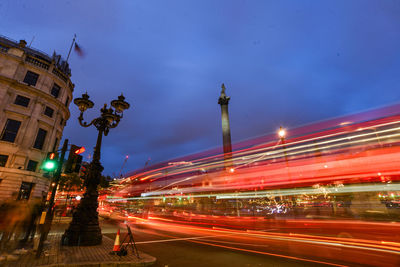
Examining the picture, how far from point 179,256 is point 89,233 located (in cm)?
425

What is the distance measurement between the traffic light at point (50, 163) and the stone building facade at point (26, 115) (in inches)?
841

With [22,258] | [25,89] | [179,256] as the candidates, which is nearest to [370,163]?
[179,256]

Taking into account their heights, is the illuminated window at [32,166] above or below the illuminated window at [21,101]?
below

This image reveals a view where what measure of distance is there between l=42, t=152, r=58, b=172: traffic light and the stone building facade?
21.4 metres

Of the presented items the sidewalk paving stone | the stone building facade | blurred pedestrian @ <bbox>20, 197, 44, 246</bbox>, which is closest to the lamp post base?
the sidewalk paving stone

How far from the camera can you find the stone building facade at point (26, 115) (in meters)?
23.0

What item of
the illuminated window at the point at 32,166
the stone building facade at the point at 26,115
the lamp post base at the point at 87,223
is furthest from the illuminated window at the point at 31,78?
the lamp post base at the point at 87,223

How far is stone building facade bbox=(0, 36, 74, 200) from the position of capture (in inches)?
905

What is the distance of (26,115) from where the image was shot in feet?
82.3

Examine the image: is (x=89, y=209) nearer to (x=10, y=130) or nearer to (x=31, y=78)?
(x=10, y=130)

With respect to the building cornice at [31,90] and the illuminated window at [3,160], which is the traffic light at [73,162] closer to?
the illuminated window at [3,160]

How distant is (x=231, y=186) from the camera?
19.1 metres

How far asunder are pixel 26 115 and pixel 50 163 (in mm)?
24609

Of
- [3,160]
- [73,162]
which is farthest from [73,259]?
[3,160]
